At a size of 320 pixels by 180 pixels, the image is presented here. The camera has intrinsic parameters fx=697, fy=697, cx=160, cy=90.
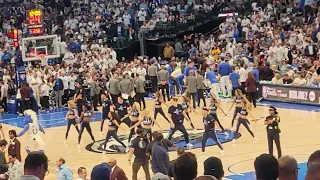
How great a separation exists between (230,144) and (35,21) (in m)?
14.9

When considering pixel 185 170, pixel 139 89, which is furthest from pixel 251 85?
pixel 185 170

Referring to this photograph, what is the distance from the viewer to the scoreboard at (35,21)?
32.7m

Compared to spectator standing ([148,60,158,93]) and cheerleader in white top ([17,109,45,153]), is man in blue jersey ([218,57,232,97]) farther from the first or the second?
cheerleader in white top ([17,109,45,153])

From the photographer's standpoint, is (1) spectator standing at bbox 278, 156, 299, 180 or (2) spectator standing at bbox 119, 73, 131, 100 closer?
(1) spectator standing at bbox 278, 156, 299, 180

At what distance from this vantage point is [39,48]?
33.7 m

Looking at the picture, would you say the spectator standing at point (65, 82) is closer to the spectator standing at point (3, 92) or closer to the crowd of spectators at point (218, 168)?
the spectator standing at point (3, 92)

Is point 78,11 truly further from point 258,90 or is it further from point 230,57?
point 258,90

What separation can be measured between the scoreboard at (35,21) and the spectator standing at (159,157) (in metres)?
19.5

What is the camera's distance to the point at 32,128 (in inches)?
765

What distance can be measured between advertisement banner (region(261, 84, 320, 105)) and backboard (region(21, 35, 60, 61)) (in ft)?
34.6

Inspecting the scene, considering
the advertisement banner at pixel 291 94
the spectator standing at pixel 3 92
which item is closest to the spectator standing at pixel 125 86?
the spectator standing at pixel 3 92

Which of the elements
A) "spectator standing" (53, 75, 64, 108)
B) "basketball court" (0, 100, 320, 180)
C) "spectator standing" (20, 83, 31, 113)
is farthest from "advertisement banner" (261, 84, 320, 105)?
"spectator standing" (20, 83, 31, 113)

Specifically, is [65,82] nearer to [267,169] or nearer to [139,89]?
[139,89]

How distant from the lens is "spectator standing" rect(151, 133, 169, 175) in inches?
568
